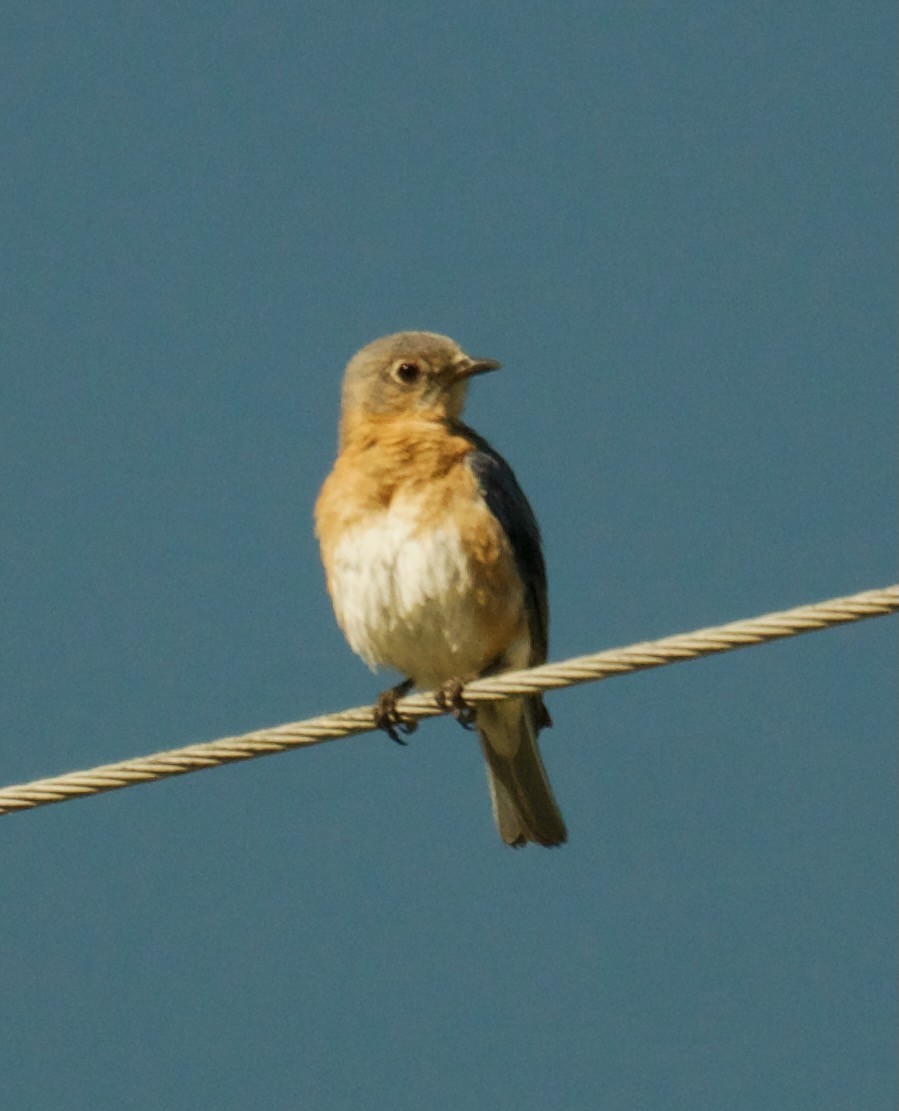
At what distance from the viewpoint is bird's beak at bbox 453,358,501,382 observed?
10.9 metres

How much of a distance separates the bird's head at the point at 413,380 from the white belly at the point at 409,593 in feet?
4.03

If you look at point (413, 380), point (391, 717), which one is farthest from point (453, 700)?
point (413, 380)

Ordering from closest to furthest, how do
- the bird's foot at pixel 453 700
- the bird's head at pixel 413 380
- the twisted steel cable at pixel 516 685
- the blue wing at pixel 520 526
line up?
the twisted steel cable at pixel 516 685
the bird's foot at pixel 453 700
the blue wing at pixel 520 526
the bird's head at pixel 413 380

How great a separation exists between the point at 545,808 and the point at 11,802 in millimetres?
3606

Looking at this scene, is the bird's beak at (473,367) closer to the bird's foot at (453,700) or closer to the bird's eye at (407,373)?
the bird's eye at (407,373)

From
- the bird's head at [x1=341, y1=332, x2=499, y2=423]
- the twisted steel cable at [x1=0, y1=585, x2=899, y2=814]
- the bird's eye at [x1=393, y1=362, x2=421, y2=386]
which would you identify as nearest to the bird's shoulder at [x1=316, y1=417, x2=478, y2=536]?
the bird's head at [x1=341, y1=332, x2=499, y2=423]

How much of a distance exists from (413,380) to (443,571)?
5.65 feet

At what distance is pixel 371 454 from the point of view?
33.3 feet

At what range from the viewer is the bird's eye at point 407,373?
36.0 ft

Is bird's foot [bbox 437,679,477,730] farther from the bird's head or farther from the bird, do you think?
the bird's head

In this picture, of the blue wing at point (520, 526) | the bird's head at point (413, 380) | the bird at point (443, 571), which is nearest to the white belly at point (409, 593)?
the bird at point (443, 571)

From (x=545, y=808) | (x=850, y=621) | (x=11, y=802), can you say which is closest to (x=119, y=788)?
(x=11, y=802)

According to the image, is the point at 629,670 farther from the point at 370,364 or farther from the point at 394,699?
the point at 370,364

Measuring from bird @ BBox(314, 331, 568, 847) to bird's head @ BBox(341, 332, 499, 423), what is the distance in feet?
0.05
